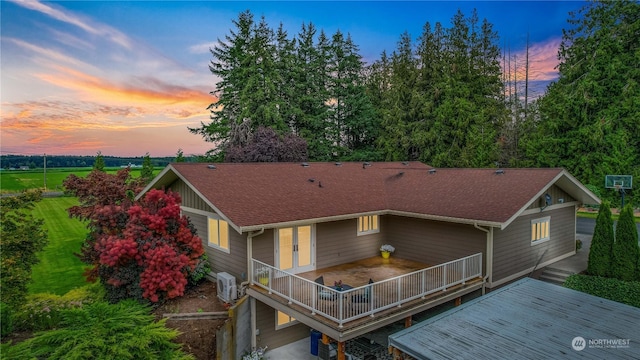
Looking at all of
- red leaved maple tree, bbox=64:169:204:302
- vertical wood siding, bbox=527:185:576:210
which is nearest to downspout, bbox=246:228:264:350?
red leaved maple tree, bbox=64:169:204:302

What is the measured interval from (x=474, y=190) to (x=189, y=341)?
1102 cm

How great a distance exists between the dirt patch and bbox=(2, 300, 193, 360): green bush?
41cm

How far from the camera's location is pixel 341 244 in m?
13.1

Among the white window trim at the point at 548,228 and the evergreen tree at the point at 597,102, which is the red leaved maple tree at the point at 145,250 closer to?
the white window trim at the point at 548,228

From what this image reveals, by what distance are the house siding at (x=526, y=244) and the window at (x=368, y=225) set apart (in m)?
4.41

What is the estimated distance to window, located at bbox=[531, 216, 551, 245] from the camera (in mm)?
13656

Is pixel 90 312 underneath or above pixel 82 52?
underneath

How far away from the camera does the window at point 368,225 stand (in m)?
13.8

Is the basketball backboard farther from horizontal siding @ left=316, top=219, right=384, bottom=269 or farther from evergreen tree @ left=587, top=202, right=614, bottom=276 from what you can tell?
horizontal siding @ left=316, top=219, right=384, bottom=269

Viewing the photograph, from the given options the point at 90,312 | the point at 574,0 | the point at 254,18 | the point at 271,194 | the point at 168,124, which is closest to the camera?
the point at 90,312

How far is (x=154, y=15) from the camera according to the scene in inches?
605

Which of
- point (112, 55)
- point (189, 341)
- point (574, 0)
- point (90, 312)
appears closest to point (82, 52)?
point (112, 55)

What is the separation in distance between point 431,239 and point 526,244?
3.55 metres

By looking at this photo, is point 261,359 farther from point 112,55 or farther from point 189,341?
point 112,55
